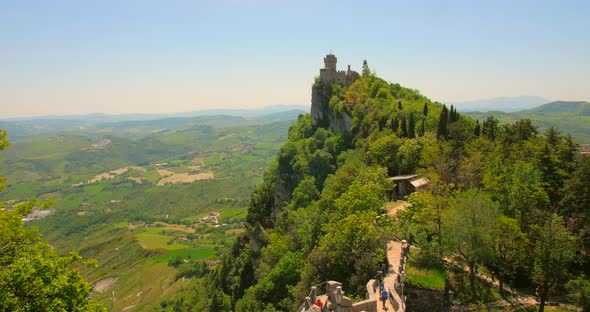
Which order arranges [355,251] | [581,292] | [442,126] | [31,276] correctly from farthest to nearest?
[442,126] < [355,251] < [581,292] < [31,276]

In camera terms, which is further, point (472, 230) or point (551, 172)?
point (551, 172)

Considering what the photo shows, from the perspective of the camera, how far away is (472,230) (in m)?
25.3

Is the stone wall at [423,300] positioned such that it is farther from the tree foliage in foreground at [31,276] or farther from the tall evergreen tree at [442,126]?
the tall evergreen tree at [442,126]

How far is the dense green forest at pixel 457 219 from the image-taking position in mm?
25875

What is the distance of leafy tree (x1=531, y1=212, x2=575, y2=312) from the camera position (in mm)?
23992

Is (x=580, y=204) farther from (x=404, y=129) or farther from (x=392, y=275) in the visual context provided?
(x=404, y=129)

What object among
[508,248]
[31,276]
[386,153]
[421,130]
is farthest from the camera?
[421,130]

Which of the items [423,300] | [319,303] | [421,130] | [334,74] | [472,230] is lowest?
[423,300]

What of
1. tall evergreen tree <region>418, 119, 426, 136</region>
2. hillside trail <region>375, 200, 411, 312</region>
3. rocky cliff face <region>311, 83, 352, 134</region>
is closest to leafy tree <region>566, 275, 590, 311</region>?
hillside trail <region>375, 200, 411, 312</region>

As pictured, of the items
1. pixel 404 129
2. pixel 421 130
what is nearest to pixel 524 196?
pixel 421 130

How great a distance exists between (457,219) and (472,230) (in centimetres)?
137

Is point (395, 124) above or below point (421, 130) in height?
above

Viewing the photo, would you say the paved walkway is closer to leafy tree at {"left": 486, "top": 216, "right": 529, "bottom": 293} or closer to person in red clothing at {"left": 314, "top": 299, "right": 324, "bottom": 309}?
person in red clothing at {"left": 314, "top": 299, "right": 324, "bottom": 309}

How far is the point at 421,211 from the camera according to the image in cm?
3238
